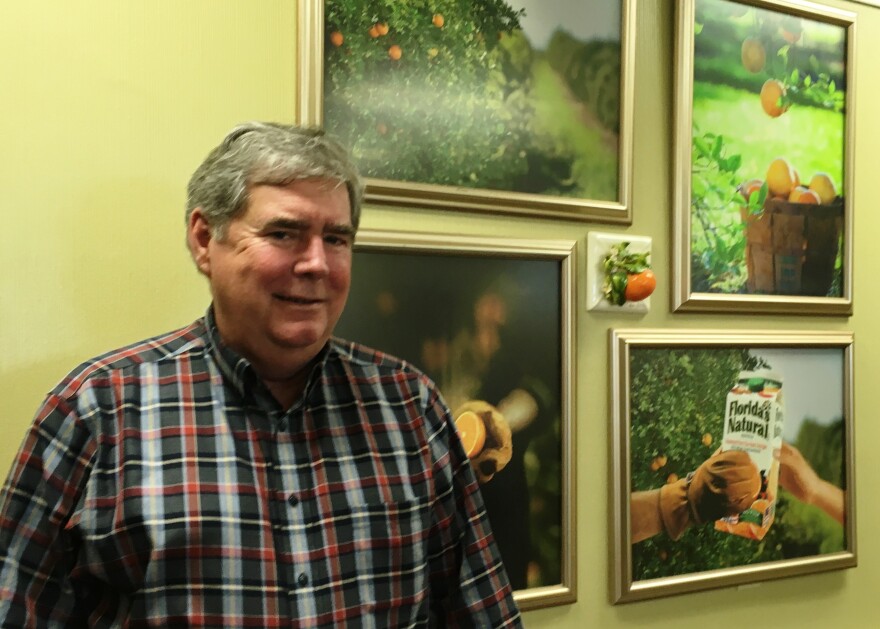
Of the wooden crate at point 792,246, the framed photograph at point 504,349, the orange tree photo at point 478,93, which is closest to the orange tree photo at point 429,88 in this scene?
the orange tree photo at point 478,93

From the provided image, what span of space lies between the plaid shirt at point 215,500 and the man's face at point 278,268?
44mm

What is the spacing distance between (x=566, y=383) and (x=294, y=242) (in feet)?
1.95

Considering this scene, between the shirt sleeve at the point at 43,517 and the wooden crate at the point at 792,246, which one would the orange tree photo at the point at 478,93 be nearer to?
the wooden crate at the point at 792,246

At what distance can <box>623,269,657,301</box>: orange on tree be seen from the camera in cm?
129

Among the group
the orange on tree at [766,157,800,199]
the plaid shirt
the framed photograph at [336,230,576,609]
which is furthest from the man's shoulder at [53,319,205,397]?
the orange on tree at [766,157,800,199]

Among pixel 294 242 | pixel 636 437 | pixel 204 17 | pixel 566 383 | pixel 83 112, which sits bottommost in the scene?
pixel 636 437

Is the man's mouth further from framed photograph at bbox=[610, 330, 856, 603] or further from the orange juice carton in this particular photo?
the orange juice carton

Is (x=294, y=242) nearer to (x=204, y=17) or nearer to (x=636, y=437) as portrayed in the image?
(x=204, y=17)

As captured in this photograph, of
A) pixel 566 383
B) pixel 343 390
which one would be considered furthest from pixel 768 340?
pixel 343 390

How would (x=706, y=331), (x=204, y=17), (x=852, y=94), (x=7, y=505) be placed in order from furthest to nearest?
(x=852, y=94) < (x=706, y=331) < (x=204, y=17) < (x=7, y=505)

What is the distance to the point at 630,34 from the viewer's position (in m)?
1.33

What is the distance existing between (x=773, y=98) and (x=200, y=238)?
113cm

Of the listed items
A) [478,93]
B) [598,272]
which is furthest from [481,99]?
[598,272]

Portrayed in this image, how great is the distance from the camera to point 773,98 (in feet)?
4.80
